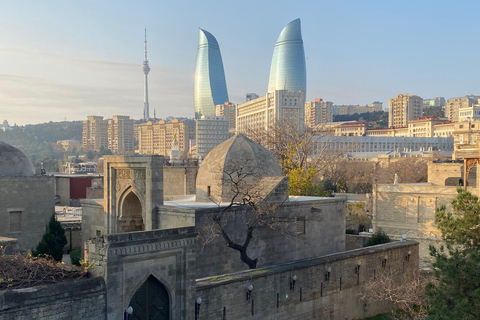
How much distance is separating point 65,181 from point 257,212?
29902 millimetres

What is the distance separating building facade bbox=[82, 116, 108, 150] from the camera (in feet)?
627

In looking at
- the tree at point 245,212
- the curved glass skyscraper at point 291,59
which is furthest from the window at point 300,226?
the curved glass skyscraper at point 291,59

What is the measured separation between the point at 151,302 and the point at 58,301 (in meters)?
2.77

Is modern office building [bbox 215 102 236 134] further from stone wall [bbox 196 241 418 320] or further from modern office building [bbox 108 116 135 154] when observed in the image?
stone wall [bbox 196 241 418 320]

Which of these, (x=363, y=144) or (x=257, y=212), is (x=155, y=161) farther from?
(x=363, y=144)

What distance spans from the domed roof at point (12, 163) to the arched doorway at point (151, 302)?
16.1 meters

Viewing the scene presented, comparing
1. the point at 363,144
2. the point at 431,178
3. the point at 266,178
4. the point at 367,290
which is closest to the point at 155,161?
the point at 266,178

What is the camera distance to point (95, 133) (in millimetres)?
192625

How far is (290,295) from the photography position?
54.6 ft

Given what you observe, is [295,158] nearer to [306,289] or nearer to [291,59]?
[306,289]

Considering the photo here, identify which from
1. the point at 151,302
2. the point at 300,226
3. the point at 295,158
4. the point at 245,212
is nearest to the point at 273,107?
the point at 295,158

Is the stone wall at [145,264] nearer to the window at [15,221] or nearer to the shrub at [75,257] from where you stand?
→ the shrub at [75,257]

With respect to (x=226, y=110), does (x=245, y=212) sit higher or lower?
lower

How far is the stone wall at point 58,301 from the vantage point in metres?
9.92
